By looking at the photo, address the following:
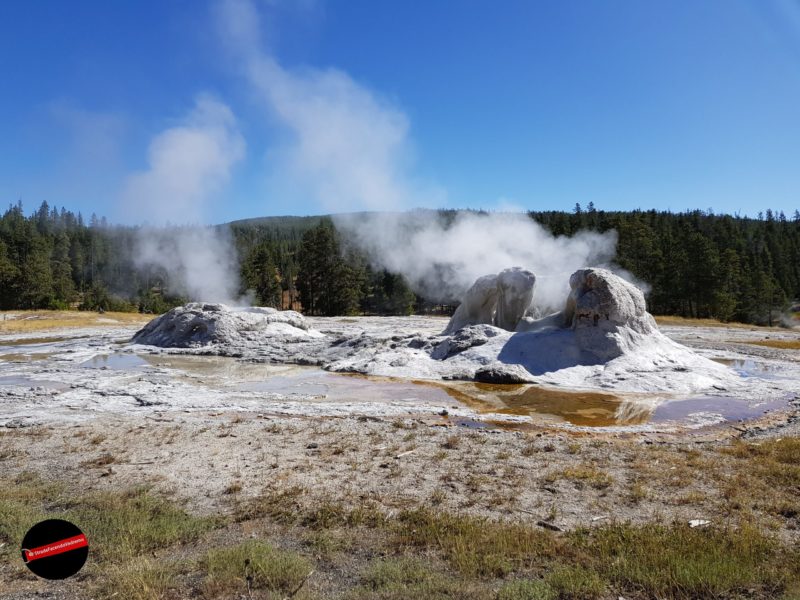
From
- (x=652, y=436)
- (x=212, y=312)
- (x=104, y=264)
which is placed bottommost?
(x=652, y=436)

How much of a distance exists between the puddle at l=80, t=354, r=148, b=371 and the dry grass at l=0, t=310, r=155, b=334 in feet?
72.0

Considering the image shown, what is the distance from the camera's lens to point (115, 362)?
23.8 meters

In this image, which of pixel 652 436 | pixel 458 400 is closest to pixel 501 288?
pixel 458 400

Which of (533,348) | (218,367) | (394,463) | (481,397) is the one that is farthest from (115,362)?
(394,463)

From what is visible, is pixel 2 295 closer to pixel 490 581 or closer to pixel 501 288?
pixel 501 288

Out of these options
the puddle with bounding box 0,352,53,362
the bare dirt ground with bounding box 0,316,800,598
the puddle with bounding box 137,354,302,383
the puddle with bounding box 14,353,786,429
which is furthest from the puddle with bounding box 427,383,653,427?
the puddle with bounding box 0,352,53,362

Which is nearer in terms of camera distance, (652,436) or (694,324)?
(652,436)

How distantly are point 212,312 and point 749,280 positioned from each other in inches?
2358

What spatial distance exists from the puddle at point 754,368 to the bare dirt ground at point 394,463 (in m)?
6.76

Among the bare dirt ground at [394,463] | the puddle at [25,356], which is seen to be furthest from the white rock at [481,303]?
the puddle at [25,356]

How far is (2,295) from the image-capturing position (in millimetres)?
66062

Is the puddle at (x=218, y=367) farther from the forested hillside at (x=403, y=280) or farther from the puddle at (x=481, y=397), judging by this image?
the forested hillside at (x=403, y=280)

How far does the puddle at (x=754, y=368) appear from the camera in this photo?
20.2 meters

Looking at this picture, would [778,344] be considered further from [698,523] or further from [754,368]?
[698,523]
